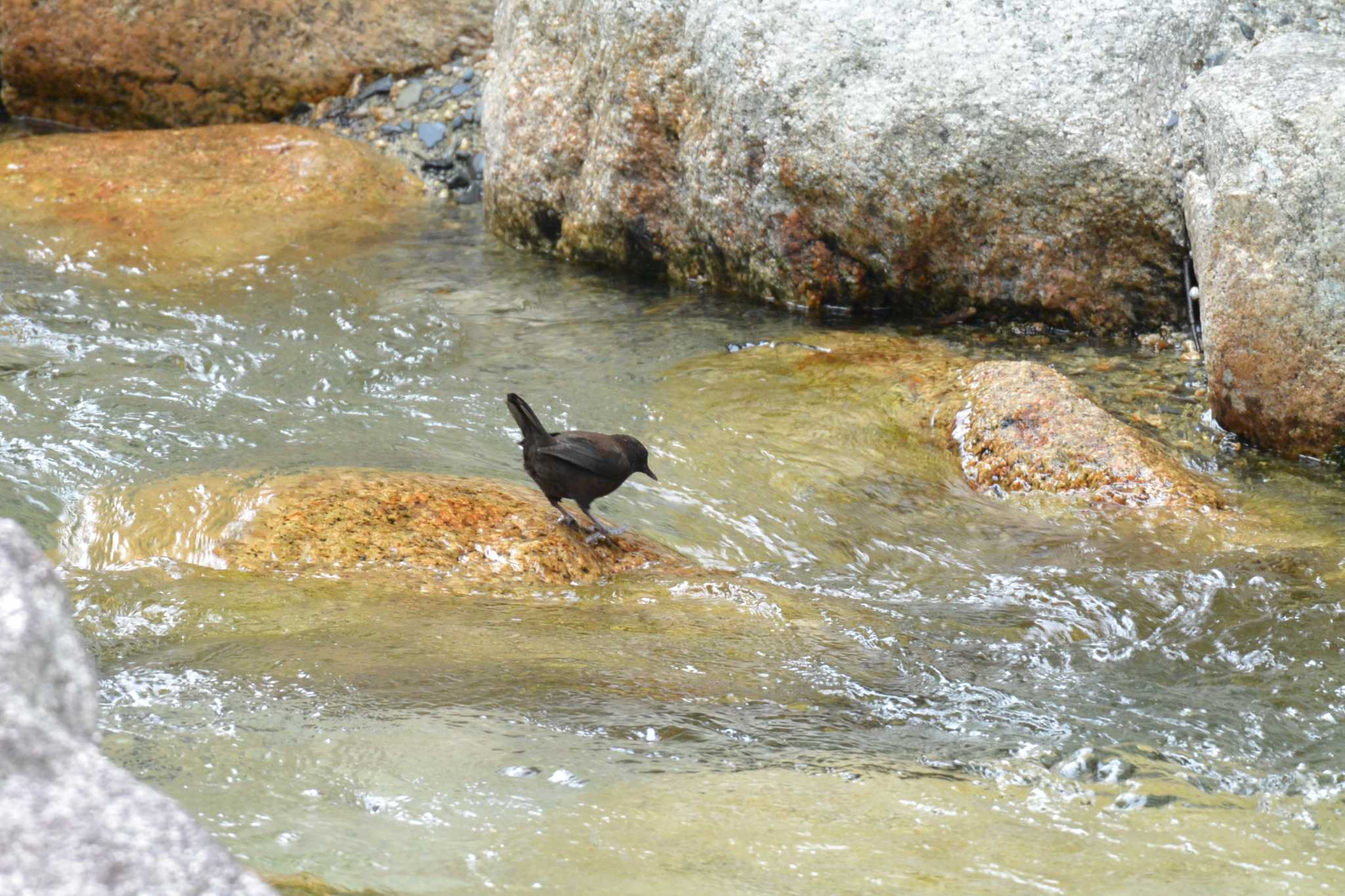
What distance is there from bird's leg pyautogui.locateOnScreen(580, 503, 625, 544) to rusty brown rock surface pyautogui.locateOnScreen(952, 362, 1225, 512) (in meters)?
1.73

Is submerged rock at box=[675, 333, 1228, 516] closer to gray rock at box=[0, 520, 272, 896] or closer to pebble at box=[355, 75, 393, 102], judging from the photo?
gray rock at box=[0, 520, 272, 896]

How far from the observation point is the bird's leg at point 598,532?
470cm

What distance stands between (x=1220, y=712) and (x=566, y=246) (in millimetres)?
5902

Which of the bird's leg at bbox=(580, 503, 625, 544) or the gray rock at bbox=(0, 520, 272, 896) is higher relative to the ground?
the gray rock at bbox=(0, 520, 272, 896)

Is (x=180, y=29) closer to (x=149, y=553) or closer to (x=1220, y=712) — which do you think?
(x=149, y=553)

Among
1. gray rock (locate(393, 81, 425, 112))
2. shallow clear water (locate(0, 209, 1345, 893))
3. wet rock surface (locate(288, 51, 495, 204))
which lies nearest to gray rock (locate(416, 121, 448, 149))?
wet rock surface (locate(288, 51, 495, 204))

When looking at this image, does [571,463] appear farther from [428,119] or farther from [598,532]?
[428,119]

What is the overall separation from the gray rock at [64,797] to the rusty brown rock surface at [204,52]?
1000 centimetres

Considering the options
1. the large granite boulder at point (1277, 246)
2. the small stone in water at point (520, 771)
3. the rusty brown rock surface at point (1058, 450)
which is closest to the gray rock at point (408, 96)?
the rusty brown rock surface at point (1058, 450)

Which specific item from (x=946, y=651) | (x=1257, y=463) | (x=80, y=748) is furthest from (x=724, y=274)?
(x=80, y=748)

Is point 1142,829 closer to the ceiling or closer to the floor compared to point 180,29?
closer to the floor

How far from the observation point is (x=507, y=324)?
7.42 m

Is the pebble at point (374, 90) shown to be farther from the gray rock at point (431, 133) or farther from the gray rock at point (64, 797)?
the gray rock at point (64, 797)

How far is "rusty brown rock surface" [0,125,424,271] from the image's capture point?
8328 mm
